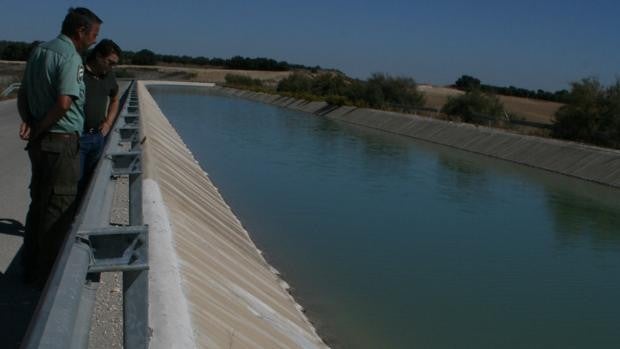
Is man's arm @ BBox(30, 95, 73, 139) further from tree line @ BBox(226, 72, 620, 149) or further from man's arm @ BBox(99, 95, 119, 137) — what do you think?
tree line @ BBox(226, 72, 620, 149)

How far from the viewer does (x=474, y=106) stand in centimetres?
4375

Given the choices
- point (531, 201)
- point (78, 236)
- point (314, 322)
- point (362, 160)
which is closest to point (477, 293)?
point (314, 322)

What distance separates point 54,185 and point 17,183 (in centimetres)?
526

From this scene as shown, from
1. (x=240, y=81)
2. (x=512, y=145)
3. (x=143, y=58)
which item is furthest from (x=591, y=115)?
(x=143, y=58)

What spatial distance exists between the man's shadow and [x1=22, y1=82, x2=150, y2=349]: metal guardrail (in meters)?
0.88

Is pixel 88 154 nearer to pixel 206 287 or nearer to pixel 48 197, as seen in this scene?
pixel 48 197

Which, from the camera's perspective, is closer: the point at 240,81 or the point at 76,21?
the point at 76,21

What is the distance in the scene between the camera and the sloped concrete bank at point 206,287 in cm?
452

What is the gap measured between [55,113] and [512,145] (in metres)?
28.7

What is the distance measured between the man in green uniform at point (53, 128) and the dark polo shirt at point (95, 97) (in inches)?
57.8

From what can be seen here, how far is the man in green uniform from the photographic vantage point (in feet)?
16.7

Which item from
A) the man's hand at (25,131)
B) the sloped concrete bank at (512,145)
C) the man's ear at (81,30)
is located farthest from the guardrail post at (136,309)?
the sloped concrete bank at (512,145)

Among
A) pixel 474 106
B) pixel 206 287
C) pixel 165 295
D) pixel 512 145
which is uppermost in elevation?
pixel 165 295

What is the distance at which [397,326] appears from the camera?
871 cm
